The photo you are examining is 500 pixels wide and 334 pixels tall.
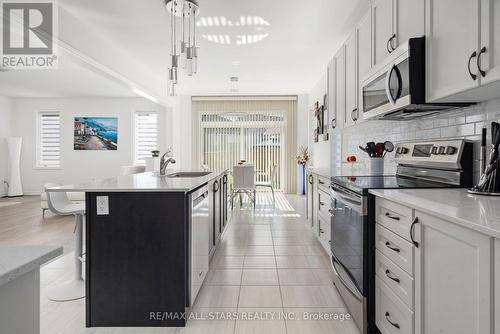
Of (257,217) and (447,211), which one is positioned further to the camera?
(257,217)

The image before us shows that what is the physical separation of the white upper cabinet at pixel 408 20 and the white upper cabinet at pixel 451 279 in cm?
122

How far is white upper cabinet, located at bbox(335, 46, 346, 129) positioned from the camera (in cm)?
327

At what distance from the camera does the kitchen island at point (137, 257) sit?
6.16 ft

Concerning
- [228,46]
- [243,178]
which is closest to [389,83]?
[228,46]

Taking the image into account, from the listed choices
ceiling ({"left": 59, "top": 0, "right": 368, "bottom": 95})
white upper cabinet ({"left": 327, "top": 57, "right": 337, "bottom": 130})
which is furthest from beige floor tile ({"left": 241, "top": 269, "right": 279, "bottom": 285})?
ceiling ({"left": 59, "top": 0, "right": 368, "bottom": 95})

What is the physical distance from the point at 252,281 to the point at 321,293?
59cm

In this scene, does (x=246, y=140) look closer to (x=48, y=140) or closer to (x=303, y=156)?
(x=303, y=156)

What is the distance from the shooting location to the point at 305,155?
7.94 meters

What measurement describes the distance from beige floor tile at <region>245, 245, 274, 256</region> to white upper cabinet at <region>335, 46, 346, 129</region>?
1605 millimetres

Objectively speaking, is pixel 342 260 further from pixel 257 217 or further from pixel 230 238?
pixel 257 217

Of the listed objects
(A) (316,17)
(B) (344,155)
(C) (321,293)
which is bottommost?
(C) (321,293)

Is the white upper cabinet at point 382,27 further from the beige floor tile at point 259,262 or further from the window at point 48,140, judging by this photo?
the window at point 48,140

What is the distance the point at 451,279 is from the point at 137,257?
5.39 feet

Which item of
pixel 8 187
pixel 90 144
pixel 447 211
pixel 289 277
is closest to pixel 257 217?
pixel 289 277
